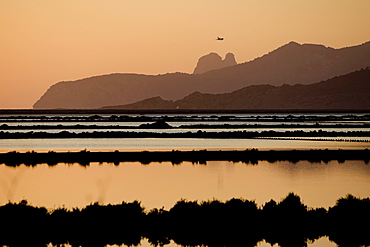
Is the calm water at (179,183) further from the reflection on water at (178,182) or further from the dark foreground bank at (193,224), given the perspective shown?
the dark foreground bank at (193,224)

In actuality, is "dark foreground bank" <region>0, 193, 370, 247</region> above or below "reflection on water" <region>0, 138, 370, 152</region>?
above

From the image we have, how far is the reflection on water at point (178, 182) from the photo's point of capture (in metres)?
24.9

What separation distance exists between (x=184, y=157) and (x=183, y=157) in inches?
Answer: 2.3

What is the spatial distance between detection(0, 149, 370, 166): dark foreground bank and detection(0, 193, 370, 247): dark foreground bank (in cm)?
1953

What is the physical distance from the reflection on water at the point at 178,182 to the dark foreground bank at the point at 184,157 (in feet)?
6.22

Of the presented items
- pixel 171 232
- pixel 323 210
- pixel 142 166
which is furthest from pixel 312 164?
pixel 171 232

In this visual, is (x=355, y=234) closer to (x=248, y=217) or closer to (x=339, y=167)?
(x=248, y=217)

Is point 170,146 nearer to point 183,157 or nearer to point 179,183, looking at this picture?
point 183,157

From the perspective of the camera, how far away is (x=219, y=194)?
85.0 ft

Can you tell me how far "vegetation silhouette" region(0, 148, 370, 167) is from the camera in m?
40.0

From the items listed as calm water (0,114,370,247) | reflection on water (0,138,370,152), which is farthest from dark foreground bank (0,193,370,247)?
reflection on water (0,138,370,152)

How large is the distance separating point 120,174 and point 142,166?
14.3 feet

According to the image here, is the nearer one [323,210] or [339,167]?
[323,210]

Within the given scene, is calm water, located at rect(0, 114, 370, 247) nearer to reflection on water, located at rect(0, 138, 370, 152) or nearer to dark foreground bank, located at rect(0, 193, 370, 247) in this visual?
dark foreground bank, located at rect(0, 193, 370, 247)
